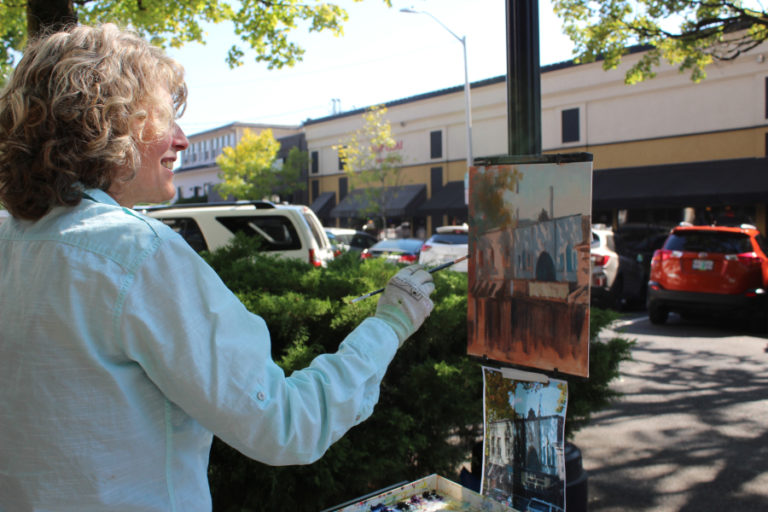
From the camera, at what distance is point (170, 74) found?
1336 mm

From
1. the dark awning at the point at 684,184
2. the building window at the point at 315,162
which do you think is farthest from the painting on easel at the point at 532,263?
the building window at the point at 315,162

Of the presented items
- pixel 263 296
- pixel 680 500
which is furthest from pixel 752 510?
pixel 263 296

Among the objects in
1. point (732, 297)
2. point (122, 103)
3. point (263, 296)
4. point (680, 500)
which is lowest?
point (680, 500)

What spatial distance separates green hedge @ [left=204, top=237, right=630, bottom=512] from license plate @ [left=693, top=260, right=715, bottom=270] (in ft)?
22.2

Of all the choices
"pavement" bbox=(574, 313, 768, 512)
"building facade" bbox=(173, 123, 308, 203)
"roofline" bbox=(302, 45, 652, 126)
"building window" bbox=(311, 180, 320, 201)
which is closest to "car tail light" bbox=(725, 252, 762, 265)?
"pavement" bbox=(574, 313, 768, 512)

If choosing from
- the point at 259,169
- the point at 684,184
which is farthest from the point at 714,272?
the point at 259,169

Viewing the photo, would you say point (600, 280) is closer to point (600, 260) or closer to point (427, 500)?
point (600, 260)

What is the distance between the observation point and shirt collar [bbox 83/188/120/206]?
1.22m

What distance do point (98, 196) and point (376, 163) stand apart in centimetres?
3124

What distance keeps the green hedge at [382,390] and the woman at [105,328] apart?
155 centimetres

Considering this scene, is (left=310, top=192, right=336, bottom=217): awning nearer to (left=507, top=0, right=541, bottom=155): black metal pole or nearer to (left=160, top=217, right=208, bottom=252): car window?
(left=160, top=217, right=208, bottom=252): car window

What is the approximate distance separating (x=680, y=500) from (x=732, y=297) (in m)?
6.56

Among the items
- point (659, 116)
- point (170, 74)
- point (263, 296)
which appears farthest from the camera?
point (659, 116)

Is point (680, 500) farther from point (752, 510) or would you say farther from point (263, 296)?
point (263, 296)
